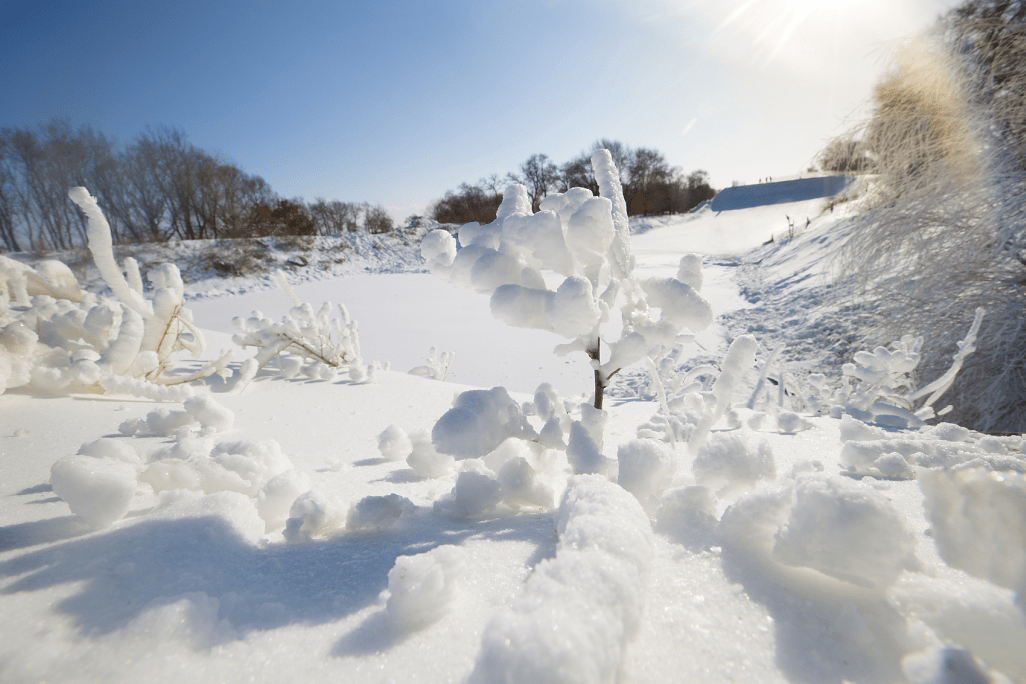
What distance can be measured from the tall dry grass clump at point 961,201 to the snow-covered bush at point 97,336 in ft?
11.4

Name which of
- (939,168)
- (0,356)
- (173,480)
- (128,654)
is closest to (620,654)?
(128,654)

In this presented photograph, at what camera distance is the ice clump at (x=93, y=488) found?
46 centimetres

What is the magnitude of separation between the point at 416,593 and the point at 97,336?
1536 millimetres

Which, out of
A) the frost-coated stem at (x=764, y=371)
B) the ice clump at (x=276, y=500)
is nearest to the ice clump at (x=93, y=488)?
the ice clump at (x=276, y=500)

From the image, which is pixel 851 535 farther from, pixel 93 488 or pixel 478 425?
pixel 93 488

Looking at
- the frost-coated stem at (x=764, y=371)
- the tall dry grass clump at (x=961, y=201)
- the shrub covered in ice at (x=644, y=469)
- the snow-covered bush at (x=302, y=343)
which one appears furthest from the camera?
the tall dry grass clump at (x=961, y=201)

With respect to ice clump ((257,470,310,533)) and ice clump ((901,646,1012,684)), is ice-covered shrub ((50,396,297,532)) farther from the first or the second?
ice clump ((901,646,1012,684))

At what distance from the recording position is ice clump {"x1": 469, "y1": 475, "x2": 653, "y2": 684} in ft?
0.87

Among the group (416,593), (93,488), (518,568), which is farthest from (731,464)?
(93,488)

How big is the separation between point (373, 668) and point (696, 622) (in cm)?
28

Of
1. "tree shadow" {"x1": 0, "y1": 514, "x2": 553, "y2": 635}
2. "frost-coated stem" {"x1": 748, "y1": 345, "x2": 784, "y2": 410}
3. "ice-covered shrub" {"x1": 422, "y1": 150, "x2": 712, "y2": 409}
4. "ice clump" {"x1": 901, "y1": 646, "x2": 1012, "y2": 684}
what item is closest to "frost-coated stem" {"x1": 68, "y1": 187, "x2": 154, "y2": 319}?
"tree shadow" {"x1": 0, "y1": 514, "x2": 553, "y2": 635}

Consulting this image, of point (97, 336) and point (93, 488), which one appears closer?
point (93, 488)

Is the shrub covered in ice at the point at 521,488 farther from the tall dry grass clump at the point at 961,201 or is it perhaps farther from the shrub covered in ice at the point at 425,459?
the tall dry grass clump at the point at 961,201

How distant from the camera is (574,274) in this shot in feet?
2.02
